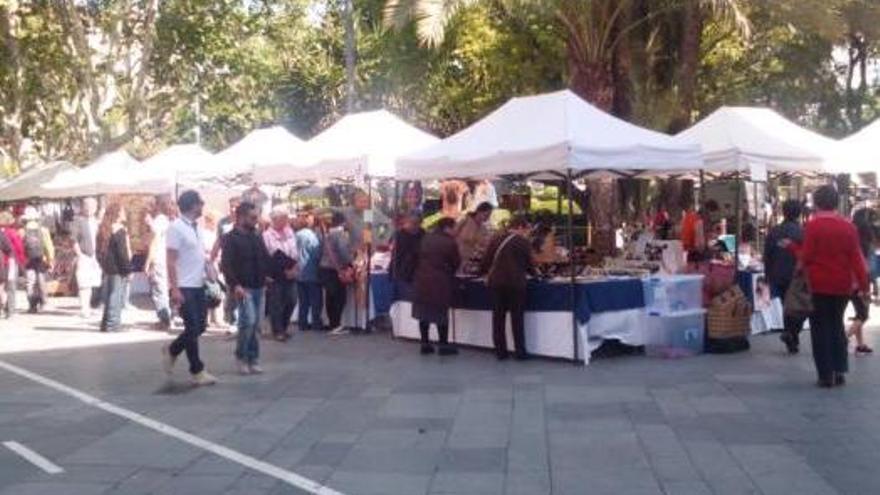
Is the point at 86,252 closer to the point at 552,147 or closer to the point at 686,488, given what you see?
the point at 552,147

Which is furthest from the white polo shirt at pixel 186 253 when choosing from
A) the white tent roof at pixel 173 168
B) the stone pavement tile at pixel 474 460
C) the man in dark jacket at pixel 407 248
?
the white tent roof at pixel 173 168

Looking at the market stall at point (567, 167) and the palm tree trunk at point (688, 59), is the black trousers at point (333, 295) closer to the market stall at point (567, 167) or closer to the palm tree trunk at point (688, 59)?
the market stall at point (567, 167)

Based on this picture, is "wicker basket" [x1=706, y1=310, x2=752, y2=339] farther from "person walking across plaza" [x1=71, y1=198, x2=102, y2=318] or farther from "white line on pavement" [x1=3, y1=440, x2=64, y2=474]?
"person walking across plaza" [x1=71, y1=198, x2=102, y2=318]

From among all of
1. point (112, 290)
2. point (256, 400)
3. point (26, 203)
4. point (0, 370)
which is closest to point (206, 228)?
point (112, 290)

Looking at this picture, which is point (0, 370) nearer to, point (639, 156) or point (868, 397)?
point (639, 156)

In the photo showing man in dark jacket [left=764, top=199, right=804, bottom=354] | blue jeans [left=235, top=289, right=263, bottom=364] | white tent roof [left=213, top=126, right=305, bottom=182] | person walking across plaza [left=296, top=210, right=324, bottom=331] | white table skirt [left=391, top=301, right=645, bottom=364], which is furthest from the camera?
white tent roof [left=213, top=126, right=305, bottom=182]

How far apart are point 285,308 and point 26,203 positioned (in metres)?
16.1

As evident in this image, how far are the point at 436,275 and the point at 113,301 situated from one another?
5907mm

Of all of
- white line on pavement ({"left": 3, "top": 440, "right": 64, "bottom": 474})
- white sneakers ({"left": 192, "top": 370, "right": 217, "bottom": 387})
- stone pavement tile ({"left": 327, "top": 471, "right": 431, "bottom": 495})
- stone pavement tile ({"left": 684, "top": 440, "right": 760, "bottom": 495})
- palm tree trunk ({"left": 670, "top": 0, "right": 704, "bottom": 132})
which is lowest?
stone pavement tile ({"left": 684, "top": 440, "right": 760, "bottom": 495})

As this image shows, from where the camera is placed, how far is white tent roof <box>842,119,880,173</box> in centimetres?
1695

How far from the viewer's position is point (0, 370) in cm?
1271

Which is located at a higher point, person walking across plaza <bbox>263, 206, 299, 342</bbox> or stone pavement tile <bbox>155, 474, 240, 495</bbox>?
person walking across plaza <bbox>263, 206, 299, 342</bbox>

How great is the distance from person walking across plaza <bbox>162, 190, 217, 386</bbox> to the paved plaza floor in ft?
2.04

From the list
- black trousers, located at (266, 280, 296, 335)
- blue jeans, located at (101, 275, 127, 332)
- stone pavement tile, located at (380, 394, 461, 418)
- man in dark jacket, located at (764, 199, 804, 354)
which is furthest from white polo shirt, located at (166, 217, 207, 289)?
man in dark jacket, located at (764, 199, 804, 354)
